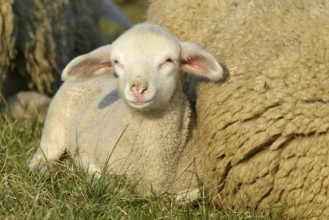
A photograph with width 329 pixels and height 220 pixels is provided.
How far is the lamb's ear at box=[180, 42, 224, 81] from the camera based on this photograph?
4488 millimetres

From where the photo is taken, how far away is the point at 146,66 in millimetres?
4316

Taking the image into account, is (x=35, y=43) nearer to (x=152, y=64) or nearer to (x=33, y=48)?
(x=33, y=48)

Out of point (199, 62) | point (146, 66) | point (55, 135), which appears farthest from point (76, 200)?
point (55, 135)

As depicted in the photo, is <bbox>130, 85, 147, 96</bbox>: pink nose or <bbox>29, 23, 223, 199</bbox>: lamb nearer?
<bbox>130, 85, 147, 96</bbox>: pink nose

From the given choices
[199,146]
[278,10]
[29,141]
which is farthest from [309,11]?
[29,141]

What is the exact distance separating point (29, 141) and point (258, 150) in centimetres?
198

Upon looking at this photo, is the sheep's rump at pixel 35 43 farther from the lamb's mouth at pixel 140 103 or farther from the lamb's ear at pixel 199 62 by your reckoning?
the lamb's mouth at pixel 140 103

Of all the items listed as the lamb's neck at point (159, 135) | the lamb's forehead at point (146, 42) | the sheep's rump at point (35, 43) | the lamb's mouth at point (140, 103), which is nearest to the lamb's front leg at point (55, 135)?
the lamb's neck at point (159, 135)

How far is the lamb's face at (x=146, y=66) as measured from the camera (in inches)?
167

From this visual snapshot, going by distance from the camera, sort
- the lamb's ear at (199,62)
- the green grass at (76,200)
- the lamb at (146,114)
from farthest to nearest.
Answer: the lamb's ear at (199,62) → the lamb at (146,114) → the green grass at (76,200)

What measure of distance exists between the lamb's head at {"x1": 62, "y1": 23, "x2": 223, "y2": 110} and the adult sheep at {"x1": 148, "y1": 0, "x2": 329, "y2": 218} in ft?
0.49

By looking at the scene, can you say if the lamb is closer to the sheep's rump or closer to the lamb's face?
the lamb's face

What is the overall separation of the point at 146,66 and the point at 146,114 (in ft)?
1.14

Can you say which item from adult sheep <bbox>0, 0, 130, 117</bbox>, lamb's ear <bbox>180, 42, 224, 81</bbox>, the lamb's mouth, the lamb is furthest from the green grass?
adult sheep <bbox>0, 0, 130, 117</bbox>
